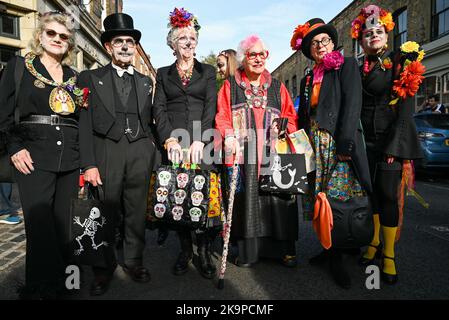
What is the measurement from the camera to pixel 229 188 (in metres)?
2.89

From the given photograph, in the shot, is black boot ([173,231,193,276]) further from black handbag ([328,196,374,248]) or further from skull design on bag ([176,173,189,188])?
black handbag ([328,196,374,248])

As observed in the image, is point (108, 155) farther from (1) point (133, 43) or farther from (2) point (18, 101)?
(1) point (133, 43)

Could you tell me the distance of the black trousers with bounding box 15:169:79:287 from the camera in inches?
87.7

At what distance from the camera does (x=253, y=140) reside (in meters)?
2.86

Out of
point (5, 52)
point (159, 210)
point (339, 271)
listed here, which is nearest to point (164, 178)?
point (159, 210)

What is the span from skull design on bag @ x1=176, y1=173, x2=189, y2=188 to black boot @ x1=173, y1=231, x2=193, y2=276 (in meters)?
0.62

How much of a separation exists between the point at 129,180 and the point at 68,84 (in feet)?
2.88

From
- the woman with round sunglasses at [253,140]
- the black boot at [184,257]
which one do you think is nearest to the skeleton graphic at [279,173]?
the woman with round sunglasses at [253,140]

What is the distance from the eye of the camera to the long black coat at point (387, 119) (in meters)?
2.69

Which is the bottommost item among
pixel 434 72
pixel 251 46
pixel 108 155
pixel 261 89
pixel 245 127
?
pixel 108 155

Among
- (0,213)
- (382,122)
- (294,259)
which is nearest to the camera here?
(382,122)

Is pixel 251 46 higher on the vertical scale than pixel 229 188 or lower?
higher

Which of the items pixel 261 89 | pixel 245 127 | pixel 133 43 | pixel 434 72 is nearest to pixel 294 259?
pixel 245 127
